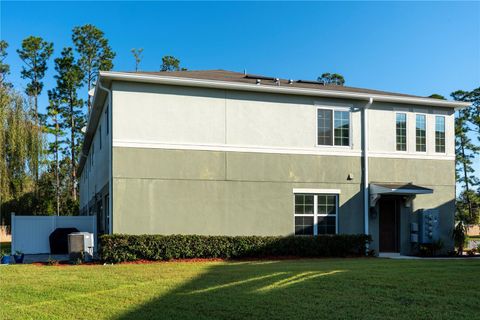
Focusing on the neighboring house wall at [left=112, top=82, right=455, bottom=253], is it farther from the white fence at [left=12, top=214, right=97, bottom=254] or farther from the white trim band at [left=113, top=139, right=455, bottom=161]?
the white fence at [left=12, top=214, right=97, bottom=254]

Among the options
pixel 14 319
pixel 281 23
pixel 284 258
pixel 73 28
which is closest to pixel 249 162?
pixel 284 258

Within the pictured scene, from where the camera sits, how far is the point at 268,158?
56.6ft

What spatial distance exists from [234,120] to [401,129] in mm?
6578

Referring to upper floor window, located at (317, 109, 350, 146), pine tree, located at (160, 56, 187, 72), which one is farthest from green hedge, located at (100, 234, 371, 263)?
pine tree, located at (160, 56, 187, 72)

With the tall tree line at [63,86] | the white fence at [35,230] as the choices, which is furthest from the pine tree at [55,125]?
the white fence at [35,230]

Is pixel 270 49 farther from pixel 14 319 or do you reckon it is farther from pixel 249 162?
pixel 14 319

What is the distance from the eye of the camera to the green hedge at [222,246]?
47.7 feet

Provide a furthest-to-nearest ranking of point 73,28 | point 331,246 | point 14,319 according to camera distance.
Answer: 1. point 73,28
2. point 331,246
3. point 14,319

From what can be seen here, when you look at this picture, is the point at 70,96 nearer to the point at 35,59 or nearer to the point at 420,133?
the point at 35,59

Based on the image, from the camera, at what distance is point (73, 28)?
4125 cm

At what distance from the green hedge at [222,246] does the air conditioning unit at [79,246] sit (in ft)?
3.07

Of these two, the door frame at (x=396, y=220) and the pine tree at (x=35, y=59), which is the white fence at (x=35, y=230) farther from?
the pine tree at (x=35, y=59)

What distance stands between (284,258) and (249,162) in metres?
3.41

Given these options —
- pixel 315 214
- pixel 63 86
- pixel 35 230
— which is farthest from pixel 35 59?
pixel 315 214
